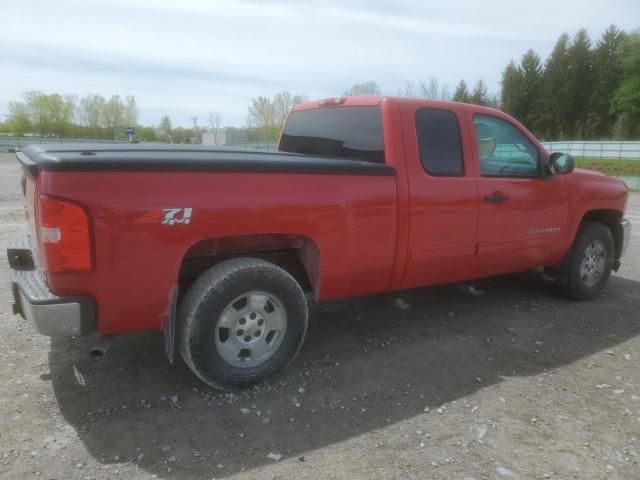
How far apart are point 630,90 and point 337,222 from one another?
220ft

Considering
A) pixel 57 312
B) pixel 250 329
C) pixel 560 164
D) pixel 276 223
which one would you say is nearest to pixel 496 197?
pixel 560 164

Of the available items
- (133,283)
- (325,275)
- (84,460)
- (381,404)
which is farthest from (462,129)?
(84,460)

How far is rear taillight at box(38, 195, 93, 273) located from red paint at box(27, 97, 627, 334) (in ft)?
0.14

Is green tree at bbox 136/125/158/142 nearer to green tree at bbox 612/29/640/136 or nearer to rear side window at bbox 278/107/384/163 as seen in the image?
green tree at bbox 612/29/640/136

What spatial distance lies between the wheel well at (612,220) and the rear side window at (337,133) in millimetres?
2920

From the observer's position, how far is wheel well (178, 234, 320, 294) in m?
3.21

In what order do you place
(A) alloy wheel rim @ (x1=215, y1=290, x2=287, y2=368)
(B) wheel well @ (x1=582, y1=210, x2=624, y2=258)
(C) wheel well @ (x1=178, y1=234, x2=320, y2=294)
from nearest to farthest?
(A) alloy wheel rim @ (x1=215, y1=290, x2=287, y2=368), (C) wheel well @ (x1=178, y1=234, x2=320, y2=294), (B) wheel well @ (x1=582, y1=210, x2=624, y2=258)

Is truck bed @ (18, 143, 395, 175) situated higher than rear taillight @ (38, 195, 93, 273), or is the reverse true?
truck bed @ (18, 143, 395, 175)

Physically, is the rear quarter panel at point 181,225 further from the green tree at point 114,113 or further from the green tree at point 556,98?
the green tree at point 114,113

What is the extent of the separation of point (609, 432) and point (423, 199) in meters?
1.90

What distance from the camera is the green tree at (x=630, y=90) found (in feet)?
187

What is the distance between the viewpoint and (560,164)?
463cm

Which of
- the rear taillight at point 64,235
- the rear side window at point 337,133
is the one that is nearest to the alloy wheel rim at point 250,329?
the rear taillight at point 64,235

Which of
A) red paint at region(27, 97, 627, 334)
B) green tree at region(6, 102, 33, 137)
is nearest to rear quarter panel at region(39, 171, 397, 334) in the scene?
red paint at region(27, 97, 627, 334)
